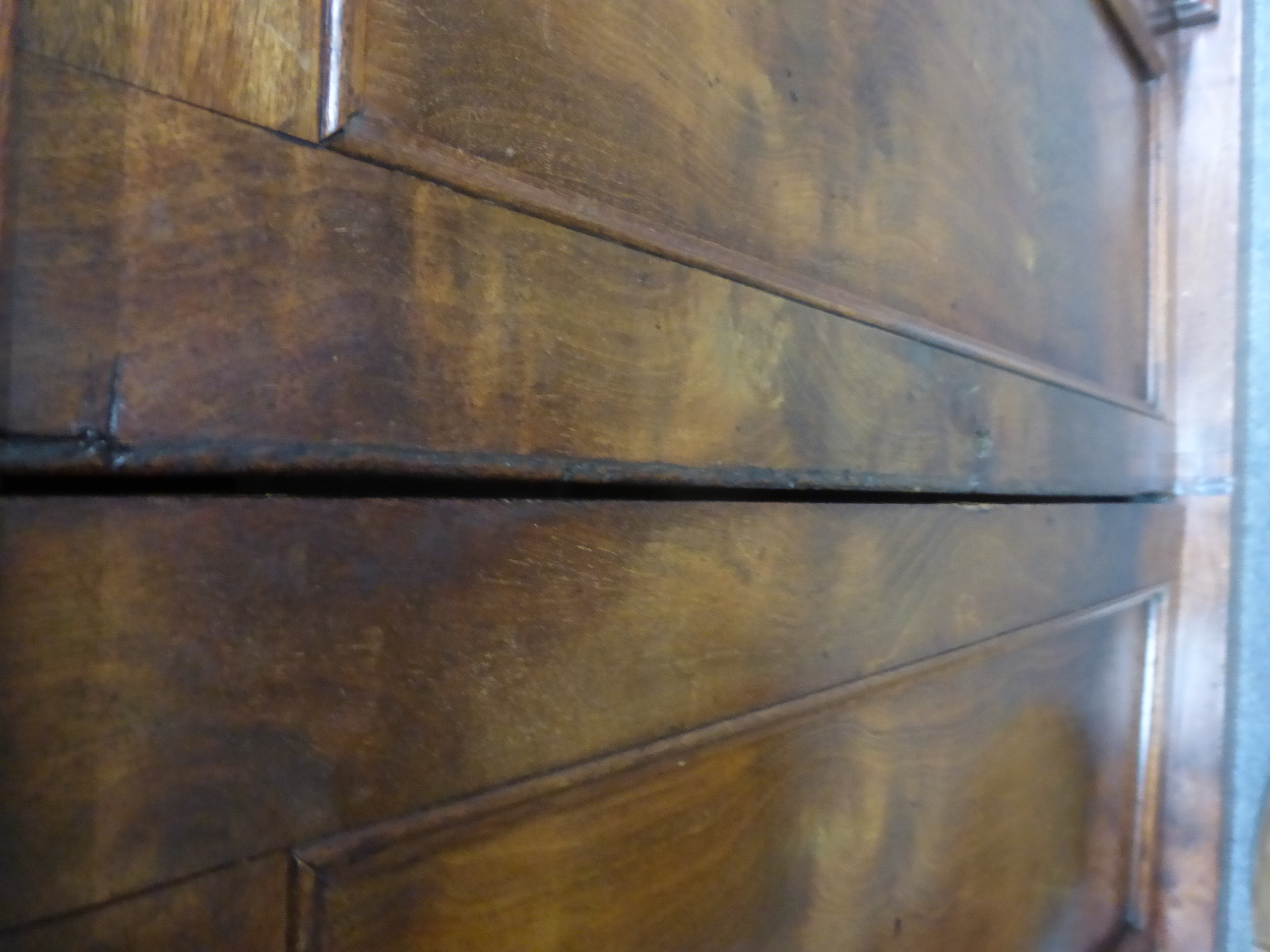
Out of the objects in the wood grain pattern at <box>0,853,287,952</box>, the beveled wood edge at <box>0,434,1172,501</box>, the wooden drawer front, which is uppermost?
the beveled wood edge at <box>0,434,1172,501</box>

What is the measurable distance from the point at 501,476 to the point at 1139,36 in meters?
0.96

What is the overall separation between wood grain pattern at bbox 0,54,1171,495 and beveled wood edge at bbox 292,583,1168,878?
0.10 m

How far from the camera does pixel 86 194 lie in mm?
200

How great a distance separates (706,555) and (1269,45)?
43.5 inches

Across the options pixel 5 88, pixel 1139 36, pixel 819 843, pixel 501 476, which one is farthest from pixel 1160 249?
pixel 5 88

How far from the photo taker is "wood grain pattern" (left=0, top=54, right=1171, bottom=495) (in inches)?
7.8

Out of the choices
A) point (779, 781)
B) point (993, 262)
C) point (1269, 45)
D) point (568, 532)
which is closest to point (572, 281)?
point (568, 532)

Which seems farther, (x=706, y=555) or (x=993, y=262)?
(x=993, y=262)

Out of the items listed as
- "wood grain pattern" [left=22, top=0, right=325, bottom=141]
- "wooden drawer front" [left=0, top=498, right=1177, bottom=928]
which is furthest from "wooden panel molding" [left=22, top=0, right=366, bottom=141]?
"wooden drawer front" [left=0, top=498, right=1177, bottom=928]

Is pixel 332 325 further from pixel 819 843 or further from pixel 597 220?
pixel 819 843

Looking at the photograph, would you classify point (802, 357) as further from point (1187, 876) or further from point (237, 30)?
point (1187, 876)

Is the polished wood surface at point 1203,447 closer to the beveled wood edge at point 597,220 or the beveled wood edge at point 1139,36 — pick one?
the beveled wood edge at point 1139,36

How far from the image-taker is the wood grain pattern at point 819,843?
0.90 ft

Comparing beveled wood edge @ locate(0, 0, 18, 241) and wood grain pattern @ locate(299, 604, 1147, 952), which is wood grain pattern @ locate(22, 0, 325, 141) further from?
wood grain pattern @ locate(299, 604, 1147, 952)
